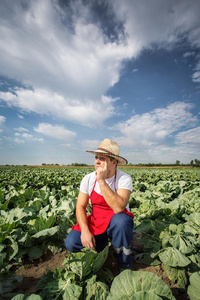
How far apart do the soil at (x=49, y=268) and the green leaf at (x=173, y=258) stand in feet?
0.85

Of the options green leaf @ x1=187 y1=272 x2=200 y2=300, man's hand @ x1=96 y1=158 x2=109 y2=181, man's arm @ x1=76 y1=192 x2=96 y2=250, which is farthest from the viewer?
man's hand @ x1=96 y1=158 x2=109 y2=181

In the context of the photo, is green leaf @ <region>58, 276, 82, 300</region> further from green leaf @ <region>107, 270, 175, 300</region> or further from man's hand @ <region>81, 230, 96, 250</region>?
man's hand @ <region>81, 230, 96, 250</region>

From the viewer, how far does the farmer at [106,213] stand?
2.05 meters

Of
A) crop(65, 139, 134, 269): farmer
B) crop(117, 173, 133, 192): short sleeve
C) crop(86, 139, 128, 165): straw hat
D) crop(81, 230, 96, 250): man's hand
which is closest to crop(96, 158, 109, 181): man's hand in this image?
crop(65, 139, 134, 269): farmer

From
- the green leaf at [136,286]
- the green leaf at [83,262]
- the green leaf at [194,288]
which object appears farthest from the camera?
the green leaf at [83,262]

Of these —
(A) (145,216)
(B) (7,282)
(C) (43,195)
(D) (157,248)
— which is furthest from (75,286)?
(C) (43,195)

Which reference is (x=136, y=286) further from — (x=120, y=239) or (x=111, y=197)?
(x=111, y=197)

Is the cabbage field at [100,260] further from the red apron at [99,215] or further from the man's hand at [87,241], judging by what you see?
the red apron at [99,215]

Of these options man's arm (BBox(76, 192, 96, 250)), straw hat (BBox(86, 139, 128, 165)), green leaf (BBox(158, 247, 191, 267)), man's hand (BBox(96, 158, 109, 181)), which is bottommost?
green leaf (BBox(158, 247, 191, 267))

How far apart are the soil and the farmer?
0.64 feet

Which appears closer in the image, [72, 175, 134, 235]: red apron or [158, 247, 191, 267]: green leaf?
[158, 247, 191, 267]: green leaf

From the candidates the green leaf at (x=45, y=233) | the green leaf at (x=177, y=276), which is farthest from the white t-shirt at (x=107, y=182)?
the green leaf at (x=177, y=276)

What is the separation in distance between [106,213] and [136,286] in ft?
3.42

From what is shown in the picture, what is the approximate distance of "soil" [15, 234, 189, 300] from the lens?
177cm
